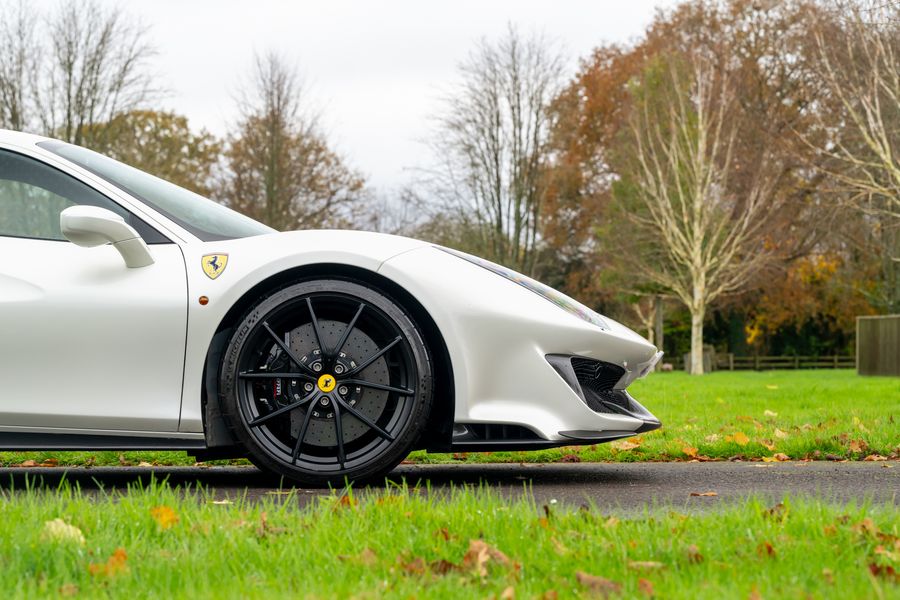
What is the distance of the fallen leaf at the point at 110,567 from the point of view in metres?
2.26

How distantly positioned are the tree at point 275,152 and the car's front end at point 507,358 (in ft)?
77.3

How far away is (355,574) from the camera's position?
226cm

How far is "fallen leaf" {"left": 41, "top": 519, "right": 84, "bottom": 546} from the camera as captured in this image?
254 cm

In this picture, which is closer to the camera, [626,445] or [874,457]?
[874,457]

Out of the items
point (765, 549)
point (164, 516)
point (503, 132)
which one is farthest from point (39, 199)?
point (503, 132)

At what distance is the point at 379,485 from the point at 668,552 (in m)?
1.82

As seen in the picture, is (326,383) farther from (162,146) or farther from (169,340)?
(162,146)

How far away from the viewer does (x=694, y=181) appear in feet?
85.7

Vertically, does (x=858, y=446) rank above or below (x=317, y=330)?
below

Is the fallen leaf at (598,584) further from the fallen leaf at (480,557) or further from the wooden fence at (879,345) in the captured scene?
the wooden fence at (879,345)

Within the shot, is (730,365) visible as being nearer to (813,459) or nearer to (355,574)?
(813,459)

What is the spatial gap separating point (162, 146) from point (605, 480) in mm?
30499

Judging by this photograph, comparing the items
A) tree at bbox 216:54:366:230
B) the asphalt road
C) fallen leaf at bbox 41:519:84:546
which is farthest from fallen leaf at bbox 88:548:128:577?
tree at bbox 216:54:366:230

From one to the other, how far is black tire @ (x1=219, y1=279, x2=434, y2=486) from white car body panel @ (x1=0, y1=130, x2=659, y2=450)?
0.12 m
